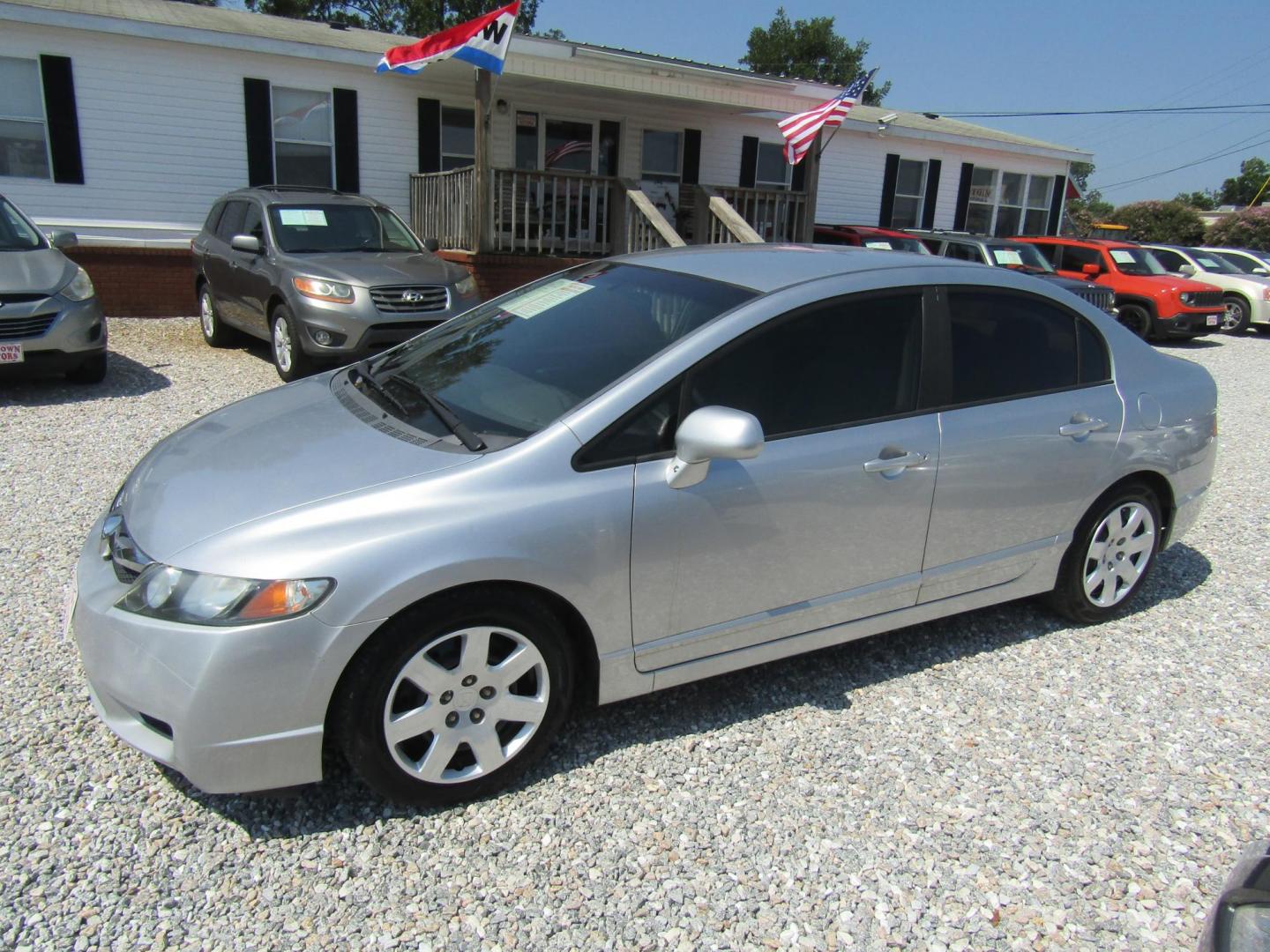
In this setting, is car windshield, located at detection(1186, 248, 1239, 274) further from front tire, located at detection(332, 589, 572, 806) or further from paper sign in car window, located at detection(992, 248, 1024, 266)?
front tire, located at detection(332, 589, 572, 806)

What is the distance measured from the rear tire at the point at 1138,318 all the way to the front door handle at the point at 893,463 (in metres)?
13.3

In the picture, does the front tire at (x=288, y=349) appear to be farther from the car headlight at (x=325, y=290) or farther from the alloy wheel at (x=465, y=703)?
the alloy wheel at (x=465, y=703)

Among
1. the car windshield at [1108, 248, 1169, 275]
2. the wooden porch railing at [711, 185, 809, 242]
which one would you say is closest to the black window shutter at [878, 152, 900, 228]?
the car windshield at [1108, 248, 1169, 275]

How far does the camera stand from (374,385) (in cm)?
345

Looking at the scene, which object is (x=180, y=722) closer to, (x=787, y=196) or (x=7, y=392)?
(x=7, y=392)

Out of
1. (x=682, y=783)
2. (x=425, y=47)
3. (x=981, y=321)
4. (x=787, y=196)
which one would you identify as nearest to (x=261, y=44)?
(x=425, y=47)

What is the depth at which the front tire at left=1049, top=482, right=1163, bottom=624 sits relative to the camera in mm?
3947

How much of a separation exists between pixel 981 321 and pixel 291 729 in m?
2.86

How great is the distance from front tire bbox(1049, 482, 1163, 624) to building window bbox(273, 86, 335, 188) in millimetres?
11213

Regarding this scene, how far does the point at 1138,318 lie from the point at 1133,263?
1.13 m

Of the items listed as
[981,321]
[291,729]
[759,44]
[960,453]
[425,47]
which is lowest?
[291,729]

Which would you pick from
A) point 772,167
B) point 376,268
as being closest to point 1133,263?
point 772,167

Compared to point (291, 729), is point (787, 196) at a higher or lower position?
higher

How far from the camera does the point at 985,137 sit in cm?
1970
